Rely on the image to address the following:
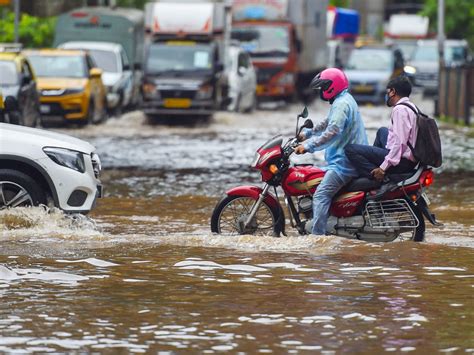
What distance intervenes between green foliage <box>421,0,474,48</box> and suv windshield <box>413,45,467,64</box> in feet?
10.2

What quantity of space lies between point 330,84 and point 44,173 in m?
2.73

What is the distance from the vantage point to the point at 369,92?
142 ft

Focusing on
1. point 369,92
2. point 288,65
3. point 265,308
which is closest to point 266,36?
point 288,65

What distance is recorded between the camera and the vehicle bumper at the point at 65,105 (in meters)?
30.5

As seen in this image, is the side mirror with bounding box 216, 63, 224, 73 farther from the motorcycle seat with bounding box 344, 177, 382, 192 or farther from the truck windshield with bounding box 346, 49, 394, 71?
the motorcycle seat with bounding box 344, 177, 382, 192

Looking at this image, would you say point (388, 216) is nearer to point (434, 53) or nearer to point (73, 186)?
point (73, 186)

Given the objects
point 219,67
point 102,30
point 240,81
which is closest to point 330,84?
point 219,67

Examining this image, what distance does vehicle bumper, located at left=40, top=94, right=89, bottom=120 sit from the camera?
3052 centimetres

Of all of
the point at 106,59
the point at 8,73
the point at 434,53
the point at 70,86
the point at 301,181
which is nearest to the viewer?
the point at 301,181

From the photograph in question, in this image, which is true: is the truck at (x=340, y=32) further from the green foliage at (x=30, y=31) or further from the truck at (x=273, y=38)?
the green foliage at (x=30, y=31)

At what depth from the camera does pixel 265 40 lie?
41438 millimetres

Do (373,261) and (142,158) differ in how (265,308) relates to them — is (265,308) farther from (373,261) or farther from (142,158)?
(142,158)

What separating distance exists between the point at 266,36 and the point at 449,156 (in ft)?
58.2

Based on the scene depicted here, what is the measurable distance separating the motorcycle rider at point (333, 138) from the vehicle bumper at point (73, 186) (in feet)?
7.08
